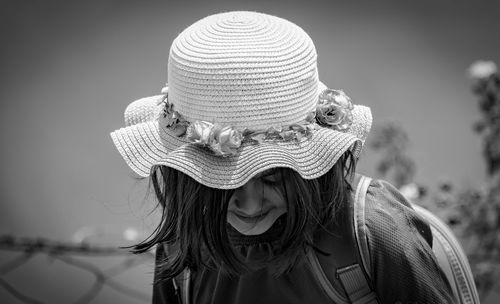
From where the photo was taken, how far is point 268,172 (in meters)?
1.40

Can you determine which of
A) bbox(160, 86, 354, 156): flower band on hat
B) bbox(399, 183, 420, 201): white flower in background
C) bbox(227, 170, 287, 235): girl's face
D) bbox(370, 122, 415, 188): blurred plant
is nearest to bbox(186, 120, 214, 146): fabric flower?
bbox(160, 86, 354, 156): flower band on hat

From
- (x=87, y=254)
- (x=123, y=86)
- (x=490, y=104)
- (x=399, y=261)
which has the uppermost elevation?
(x=399, y=261)

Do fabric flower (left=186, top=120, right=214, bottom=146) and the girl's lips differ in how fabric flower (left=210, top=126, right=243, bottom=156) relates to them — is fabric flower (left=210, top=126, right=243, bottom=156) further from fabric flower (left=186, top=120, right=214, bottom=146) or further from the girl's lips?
the girl's lips

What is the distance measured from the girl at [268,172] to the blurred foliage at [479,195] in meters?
1.31

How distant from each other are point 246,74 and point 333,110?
21 cm

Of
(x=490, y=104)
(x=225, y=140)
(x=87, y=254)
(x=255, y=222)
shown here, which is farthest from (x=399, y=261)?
(x=87, y=254)

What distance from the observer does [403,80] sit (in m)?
3.82

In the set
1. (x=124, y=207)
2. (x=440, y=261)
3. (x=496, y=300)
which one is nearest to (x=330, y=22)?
(x=124, y=207)

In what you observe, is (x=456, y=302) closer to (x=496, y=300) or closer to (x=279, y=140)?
(x=279, y=140)

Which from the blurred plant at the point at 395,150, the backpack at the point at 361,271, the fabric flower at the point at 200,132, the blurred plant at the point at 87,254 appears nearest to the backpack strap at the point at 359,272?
the backpack at the point at 361,271

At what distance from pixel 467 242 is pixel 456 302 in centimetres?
158

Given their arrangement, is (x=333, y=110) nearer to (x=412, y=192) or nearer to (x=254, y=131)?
(x=254, y=131)

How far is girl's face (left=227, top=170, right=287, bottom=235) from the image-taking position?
1.42 metres

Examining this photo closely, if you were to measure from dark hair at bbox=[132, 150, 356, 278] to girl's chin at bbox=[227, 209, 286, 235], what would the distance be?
27 millimetres
